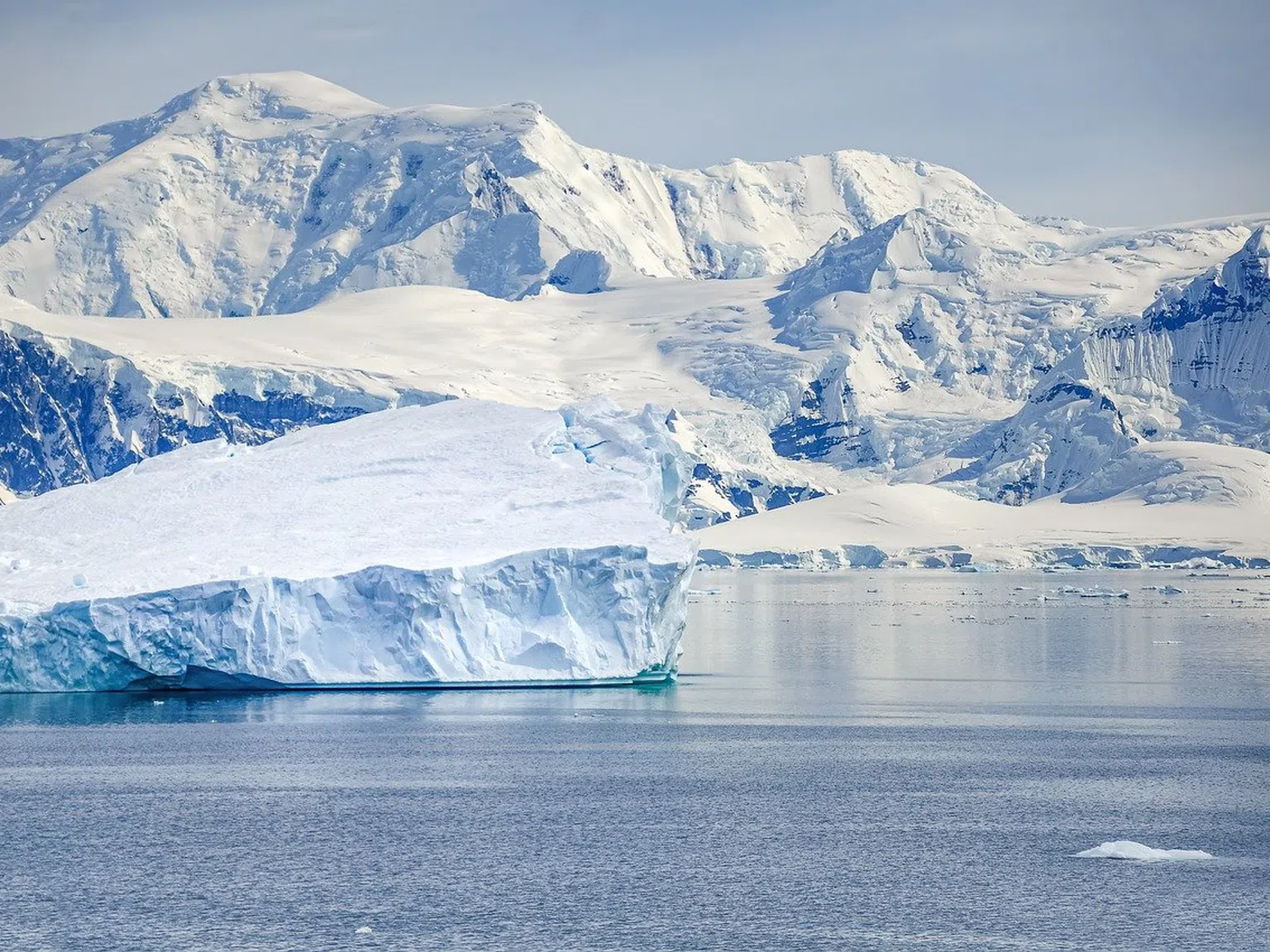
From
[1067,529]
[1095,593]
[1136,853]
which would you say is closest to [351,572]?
[1136,853]

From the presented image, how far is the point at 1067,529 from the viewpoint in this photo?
184 meters

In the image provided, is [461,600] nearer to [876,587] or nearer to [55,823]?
[55,823]

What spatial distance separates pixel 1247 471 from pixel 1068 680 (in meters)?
140

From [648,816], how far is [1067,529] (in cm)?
15612

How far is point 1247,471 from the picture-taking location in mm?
190125

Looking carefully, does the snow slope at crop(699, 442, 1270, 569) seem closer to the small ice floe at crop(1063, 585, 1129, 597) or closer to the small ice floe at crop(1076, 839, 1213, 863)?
the small ice floe at crop(1063, 585, 1129, 597)

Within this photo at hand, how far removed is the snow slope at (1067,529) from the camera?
17425cm

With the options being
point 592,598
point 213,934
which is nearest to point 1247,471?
point 592,598

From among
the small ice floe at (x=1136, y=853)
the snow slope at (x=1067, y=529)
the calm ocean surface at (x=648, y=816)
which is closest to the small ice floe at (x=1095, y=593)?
the snow slope at (x=1067, y=529)

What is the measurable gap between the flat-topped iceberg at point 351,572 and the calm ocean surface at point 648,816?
1283 millimetres

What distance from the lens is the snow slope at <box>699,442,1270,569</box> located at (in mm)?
174250

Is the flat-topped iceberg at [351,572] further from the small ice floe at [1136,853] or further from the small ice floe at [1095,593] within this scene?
the small ice floe at [1095,593]

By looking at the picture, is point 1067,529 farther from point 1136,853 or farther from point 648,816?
point 1136,853

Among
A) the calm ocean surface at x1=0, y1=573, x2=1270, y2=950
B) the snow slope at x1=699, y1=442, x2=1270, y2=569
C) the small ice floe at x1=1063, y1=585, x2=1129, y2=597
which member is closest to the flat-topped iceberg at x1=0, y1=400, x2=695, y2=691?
the calm ocean surface at x1=0, y1=573, x2=1270, y2=950
